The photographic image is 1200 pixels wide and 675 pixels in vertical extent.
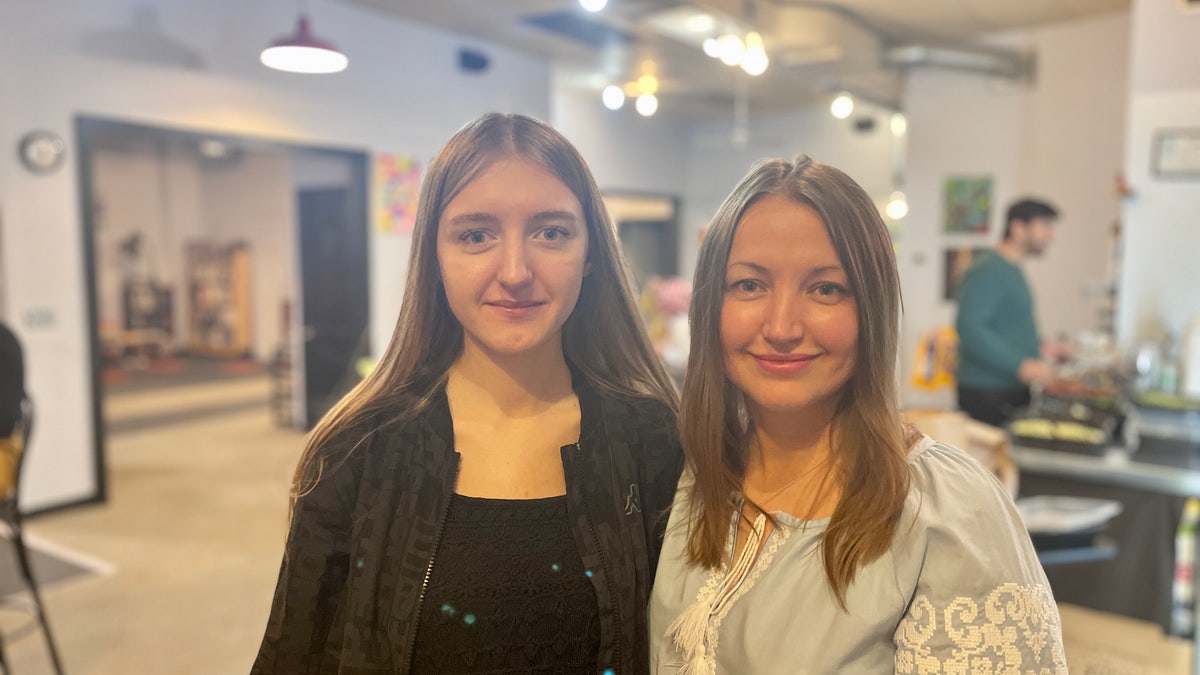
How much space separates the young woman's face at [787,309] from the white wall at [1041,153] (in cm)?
458

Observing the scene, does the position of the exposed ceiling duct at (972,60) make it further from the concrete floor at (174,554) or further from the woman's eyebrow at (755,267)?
the woman's eyebrow at (755,267)

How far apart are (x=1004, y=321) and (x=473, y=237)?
3192mm

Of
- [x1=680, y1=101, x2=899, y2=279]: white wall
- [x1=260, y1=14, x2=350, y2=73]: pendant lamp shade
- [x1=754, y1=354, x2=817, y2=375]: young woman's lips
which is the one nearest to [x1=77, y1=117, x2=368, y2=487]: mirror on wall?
[x1=680, y1=101, x2=899, y2=279]: white wall

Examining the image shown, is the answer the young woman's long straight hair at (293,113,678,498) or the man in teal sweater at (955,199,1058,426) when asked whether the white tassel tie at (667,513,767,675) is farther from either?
the man in teal sweater at (955,199,1058,426)

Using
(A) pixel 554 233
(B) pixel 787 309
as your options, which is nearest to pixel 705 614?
(B) pixel 787 309

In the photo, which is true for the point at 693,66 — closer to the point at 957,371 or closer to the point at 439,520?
the point at 957,371

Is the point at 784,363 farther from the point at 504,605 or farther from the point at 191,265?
the point at 191,265

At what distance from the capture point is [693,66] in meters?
5.04

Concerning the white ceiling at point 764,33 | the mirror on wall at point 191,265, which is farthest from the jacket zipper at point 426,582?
the mirror on wall at point 191,265

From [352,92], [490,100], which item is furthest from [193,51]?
[490,100]

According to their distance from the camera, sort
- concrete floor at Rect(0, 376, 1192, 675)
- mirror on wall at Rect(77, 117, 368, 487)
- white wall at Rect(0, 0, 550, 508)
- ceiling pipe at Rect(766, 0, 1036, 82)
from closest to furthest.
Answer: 1. concrete floor at Rect(0, 376, 1192, 675)
2. white wall at Rect(0, 0, 550, 508)
3. ceiling pipe at Rect(766, 0, 1036, 82)
4. mirror on wall at Rect(77, 117, 368, 487)

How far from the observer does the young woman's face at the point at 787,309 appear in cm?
83

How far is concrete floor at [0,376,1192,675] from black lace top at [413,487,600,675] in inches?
11.0

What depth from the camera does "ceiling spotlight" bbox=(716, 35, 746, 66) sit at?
355cm
